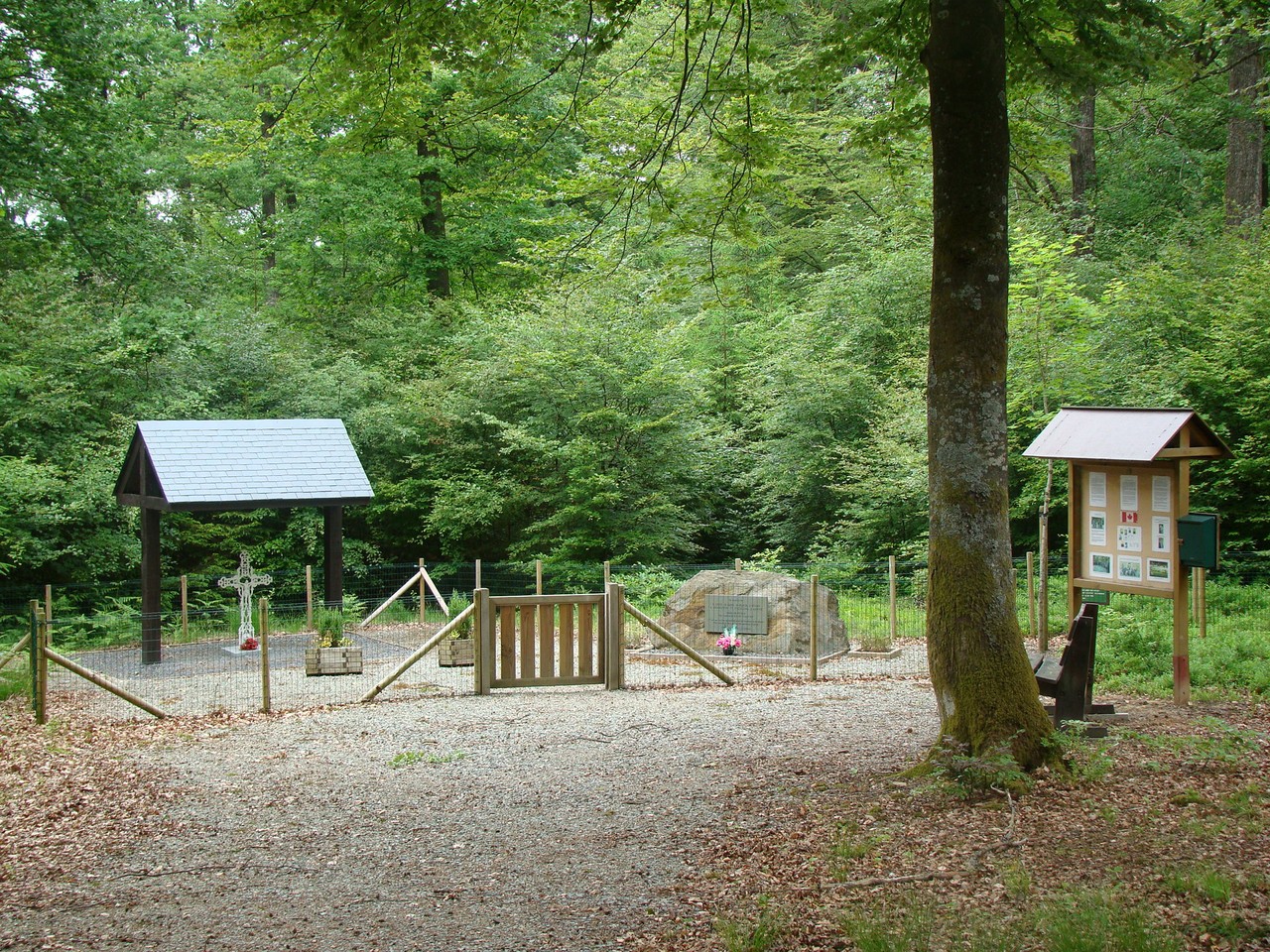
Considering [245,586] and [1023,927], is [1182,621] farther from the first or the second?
[245,586]

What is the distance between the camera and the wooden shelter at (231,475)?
14922mm

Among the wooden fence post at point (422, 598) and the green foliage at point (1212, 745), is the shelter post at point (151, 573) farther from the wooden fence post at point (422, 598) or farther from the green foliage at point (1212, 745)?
the green foliage at point (1212, 745)

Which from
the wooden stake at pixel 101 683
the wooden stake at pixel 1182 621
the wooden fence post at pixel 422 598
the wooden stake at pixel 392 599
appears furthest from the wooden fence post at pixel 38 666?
the wooden stake at pixel 1182 621

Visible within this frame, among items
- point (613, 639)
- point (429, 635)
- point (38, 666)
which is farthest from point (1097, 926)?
point (429, 635)

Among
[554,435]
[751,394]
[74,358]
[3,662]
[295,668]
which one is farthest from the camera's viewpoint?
[751,394]

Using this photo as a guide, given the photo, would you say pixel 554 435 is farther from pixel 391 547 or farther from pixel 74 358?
pixel 74 358

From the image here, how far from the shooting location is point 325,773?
7.95 m

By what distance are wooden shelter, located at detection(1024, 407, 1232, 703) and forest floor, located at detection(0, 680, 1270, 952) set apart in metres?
1.20

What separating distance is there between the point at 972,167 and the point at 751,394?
54.1ft

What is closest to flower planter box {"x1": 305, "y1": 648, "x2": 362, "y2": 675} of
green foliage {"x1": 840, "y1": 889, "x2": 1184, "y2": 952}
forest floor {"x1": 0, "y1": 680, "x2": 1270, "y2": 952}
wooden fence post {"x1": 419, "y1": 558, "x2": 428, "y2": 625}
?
wooden fence post {"x1": 419, "y1": 558, "x2": 428, "y2": 625}

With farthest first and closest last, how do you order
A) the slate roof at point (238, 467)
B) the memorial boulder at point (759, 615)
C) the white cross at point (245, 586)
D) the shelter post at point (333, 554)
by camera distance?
the shelter post at point (333, 554) < the white cross at point (245, 586) < the slate roof at point (238, 467) < the memorial boulder at point (759, 615)

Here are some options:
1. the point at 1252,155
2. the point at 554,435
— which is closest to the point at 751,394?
the point at 554,435

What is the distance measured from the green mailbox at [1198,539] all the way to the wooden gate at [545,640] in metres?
5.65

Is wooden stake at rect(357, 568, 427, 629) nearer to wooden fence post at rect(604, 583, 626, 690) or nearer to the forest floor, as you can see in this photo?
wooden fence post at rect(604, 583, 626, 690)
